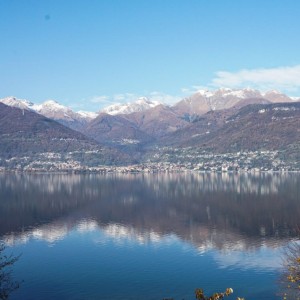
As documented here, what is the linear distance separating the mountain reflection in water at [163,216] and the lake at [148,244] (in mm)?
204

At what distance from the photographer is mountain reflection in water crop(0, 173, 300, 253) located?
3238 inches

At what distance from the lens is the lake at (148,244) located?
2137 inches

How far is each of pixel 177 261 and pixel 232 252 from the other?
9.10 meters

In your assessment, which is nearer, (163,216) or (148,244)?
(148,244)

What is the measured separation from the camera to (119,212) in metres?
115

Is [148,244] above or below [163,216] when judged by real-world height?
below

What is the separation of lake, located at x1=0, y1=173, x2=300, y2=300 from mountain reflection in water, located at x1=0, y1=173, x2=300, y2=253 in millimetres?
→ 204

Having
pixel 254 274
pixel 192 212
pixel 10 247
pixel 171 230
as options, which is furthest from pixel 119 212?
pixel 254 274

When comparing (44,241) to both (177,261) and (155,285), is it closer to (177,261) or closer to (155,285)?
(177,261)

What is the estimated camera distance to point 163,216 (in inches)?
4245

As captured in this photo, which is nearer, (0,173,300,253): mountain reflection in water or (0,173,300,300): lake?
(0,173,300,300): lake

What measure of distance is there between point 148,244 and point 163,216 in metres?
30.4

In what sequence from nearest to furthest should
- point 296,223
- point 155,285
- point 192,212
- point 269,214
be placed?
point 155,285 → point 296,223 → point 269,214 → point 192,212

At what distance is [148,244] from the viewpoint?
254ft
